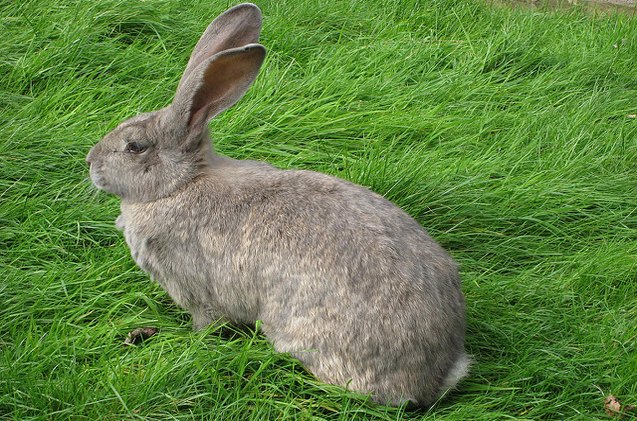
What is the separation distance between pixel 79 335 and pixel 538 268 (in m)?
2.26

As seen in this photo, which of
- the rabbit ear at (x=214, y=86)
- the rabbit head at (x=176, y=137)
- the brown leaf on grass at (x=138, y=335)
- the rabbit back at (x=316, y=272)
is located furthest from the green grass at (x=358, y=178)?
the rabbit ear at (x=214, y=86)

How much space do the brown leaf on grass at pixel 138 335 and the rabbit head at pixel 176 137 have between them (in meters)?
0.59

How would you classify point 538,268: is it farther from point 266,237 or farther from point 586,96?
point 586,96

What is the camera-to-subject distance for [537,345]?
14.2 feet

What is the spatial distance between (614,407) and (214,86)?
216 cm

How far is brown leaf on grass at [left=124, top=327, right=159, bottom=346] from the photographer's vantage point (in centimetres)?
423

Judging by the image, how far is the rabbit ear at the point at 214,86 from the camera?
4242 mm

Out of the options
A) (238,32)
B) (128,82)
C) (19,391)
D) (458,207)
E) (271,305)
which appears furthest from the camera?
(128,82)

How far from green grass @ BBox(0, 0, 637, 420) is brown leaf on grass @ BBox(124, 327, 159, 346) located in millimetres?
35

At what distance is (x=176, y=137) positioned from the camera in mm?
4402

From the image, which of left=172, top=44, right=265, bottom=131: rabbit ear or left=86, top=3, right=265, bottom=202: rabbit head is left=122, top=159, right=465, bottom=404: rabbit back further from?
left=172, top=44, right=265, bottom=131: rabbit ear

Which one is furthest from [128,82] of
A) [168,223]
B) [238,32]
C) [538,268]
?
[538,268]

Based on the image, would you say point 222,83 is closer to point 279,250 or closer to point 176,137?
point 176,137

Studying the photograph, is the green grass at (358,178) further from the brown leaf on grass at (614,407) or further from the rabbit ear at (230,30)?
the rabbit ear at (230,30)
